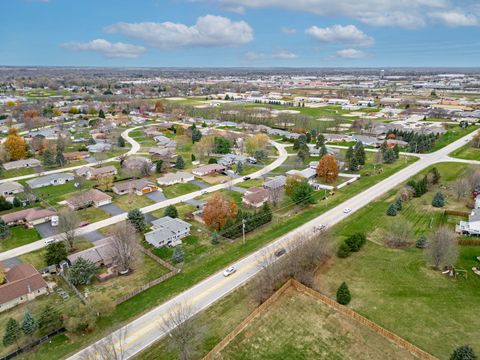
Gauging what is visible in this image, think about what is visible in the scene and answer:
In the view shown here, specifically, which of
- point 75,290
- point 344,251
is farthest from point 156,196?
point 344,251

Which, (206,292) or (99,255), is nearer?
(206,292)

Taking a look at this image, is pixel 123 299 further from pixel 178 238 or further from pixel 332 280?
pixel 332 280

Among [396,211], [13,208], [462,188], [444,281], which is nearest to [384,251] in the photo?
[444,281]

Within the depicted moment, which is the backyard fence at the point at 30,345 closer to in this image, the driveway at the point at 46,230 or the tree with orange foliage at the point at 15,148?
the driveway at the point at 46,230

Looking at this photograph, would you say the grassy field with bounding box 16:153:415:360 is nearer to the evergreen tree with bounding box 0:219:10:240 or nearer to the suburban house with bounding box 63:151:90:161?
the evergreen tree with bounding box 0:219:10:240

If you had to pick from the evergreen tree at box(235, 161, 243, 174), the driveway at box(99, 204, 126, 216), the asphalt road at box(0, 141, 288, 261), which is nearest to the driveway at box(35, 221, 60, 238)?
the asphalt road at box(0, 141, 288, 261)

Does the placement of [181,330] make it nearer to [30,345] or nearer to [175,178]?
[30,345]
